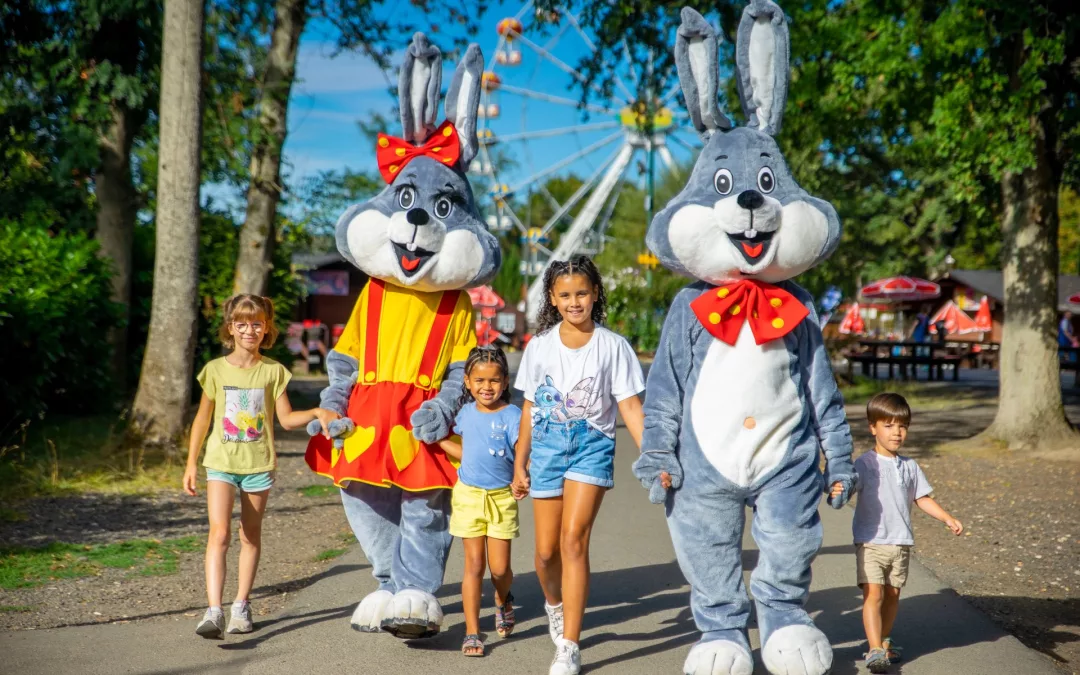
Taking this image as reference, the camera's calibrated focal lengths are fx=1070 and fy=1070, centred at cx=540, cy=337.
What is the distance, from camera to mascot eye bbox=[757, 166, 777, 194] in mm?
4449

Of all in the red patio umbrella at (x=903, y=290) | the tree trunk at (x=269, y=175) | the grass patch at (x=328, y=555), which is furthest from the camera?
the red patio umbrella at (x=903, y=290)

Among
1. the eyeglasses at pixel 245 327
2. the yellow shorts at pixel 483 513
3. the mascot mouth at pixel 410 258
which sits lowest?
the yellow shorts at pixel 483 513

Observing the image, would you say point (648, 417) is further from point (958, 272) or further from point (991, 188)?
point (958, 272)

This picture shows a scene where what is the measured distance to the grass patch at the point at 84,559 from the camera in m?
5.87

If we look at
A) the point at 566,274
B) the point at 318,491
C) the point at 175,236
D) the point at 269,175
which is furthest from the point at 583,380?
the point at 269,175

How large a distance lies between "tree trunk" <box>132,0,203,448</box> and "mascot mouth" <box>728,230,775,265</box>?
6.48 meters

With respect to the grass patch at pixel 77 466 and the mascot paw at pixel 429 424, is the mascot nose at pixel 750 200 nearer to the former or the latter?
the mascot paw at pixel 429 424

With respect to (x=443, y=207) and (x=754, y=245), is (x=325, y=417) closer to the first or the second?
(x=443, y=207)

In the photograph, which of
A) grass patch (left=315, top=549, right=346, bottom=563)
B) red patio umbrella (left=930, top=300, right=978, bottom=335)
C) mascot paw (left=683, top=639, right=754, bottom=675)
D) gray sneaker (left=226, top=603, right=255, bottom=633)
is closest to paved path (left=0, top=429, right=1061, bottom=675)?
gray sneaker (left=226, top=603, right=255, bottom=633)

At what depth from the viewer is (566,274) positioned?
459 centimetres

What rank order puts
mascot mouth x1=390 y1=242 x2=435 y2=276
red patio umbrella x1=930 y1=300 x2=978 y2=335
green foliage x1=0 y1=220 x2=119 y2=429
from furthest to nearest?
red patio umbrella x1=930 y1=300 x2=978 y2=335
green foliage x1=0 y1=220 x2=119 y2=429
mascot mouth x1=390 y1=242 x2=435 y2=276

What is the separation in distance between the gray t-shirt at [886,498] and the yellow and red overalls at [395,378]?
178 cm

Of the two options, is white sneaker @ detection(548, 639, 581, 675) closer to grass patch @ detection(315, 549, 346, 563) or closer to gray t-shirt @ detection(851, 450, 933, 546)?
gray t-shirt @ detection(851, 450, 933, 546)

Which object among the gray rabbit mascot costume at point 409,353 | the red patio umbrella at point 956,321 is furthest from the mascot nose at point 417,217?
the red patio umbrella at point 956,321
